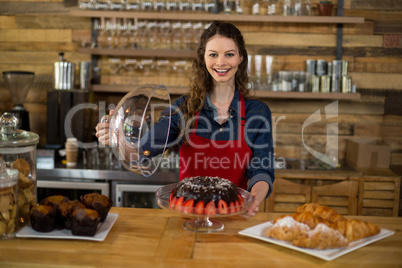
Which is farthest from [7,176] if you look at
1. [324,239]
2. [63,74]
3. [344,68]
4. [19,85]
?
[344,68]

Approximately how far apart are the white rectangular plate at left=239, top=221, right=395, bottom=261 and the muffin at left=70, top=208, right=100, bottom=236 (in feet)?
1.64

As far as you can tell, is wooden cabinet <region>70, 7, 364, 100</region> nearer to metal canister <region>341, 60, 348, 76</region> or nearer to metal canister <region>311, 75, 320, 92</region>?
metal canister <region>311, 75, 320, 92</region>

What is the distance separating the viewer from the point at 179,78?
402cm

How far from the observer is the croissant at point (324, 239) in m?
1.40

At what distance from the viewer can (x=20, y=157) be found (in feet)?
5.22

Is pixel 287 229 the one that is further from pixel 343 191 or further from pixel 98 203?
pixel 343 191

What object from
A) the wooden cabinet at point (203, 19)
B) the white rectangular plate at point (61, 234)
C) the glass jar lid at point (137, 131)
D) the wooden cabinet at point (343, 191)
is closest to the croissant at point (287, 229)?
the glass jar lid at point (137, 131)

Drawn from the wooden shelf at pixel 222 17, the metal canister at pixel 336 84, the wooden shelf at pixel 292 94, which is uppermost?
the wooden shelf at pixel 222 17

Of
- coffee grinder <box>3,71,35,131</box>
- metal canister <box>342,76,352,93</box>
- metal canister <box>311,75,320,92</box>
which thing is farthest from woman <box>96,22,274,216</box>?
coffee grinder <box>3,71,35,131</box>

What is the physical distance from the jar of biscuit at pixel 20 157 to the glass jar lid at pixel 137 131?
1.17 feet

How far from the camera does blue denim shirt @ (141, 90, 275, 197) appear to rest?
205 centimetres

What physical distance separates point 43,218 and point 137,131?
44 cm

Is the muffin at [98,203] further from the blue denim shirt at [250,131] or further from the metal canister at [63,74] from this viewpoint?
the metal canister at [63,74]

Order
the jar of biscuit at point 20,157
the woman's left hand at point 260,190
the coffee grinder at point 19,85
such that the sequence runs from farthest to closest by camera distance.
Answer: the coffee grinder at point 19,85, the woman's left hand at point 260,190, the jar of biscuit at point 20,157
